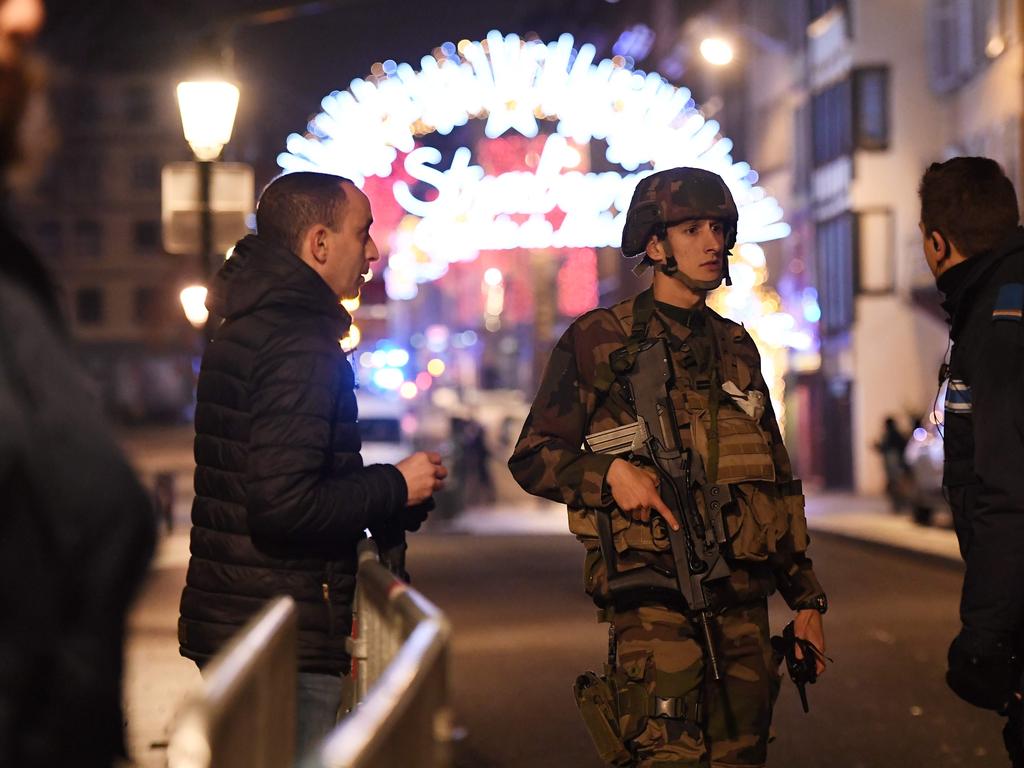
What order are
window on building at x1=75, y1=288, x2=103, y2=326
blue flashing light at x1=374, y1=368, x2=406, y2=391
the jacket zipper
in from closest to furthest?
the jacket zipper
blue flashing light at x1=374, y1=368, x2=406, y2=391
window on building at x1=75, y1=288, x2=103, y2=326

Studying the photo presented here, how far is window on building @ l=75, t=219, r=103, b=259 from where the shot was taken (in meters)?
98.8

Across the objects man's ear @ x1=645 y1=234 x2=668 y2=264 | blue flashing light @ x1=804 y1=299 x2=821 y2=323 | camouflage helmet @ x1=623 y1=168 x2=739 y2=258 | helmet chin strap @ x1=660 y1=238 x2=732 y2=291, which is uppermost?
blue flashing light @ x1=804 y1=299 x2=821 y2=323

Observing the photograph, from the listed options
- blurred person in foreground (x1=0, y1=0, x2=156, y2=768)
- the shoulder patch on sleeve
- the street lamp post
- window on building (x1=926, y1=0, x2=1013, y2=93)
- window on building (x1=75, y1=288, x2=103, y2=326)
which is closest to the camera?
blurred person in foreground (x1=0, y1=0, x2=156, y2=768)

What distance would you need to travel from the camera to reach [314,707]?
14.4ft

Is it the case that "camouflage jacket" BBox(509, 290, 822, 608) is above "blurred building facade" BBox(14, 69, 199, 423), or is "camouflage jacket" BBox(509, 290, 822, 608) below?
below

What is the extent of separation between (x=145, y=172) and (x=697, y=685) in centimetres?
9606

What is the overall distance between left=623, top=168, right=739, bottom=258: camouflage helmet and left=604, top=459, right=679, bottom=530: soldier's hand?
0.81m

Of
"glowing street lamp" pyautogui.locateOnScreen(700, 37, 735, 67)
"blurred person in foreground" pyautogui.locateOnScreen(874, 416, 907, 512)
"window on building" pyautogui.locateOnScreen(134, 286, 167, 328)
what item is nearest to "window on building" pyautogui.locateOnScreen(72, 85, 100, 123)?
"window on building" pyautogui.locateOnScreen(134, 286, 167, 328)

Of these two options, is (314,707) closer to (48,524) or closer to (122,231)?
(48,524)

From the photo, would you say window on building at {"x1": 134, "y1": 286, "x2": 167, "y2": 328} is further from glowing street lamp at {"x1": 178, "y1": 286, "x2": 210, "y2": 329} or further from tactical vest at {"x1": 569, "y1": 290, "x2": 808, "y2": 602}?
tactical vest at {"x1": 569, "y1": 290, "x2": 808, "y2": 602}

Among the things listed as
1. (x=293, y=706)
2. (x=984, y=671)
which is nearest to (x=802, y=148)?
(x=984, y=671)

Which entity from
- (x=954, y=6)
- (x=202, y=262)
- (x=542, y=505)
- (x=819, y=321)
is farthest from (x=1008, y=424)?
(x=819, y=321)

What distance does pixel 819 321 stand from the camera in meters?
45.1

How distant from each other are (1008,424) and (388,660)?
151 cm
